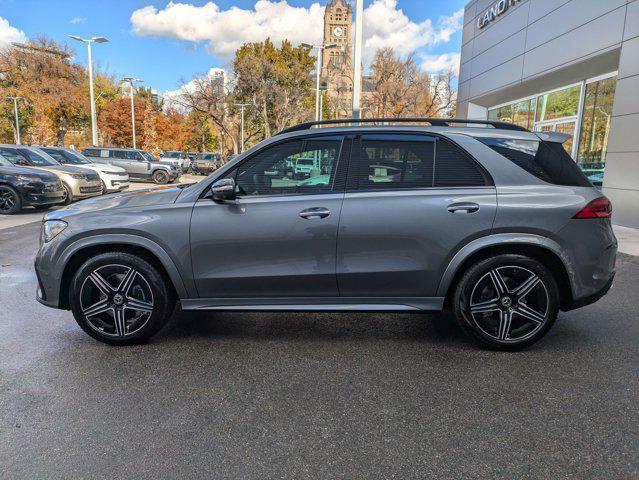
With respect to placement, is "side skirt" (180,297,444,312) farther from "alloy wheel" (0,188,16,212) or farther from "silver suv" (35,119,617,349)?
"alloy wheel" (0,188,16,212)

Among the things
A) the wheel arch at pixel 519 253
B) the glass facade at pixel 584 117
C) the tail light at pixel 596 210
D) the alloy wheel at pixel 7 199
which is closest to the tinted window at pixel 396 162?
the wheel arch at pixel 519 253

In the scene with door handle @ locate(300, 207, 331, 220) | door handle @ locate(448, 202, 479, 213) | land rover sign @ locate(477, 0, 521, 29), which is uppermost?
land rover sign @ locate(477, 0, 521, 29)

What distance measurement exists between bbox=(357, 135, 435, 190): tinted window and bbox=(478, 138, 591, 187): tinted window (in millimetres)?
506

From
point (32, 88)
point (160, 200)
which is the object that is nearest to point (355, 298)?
point (160, 200)

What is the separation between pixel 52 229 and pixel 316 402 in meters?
2.56

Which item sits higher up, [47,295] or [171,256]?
[171,256]

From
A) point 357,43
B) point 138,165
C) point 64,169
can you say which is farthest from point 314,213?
point 138,165

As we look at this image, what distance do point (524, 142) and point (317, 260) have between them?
193cm

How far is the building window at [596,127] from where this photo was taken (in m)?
12.4

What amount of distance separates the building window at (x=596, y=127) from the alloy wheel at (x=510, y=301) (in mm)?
10733

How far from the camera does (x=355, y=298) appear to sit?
11.6 feet

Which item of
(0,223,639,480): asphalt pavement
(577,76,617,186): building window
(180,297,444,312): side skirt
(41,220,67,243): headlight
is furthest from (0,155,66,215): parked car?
(577,76,617,186): building window

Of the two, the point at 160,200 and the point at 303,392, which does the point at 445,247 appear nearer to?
the point at 303,392

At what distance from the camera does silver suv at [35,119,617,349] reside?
11.1ft
